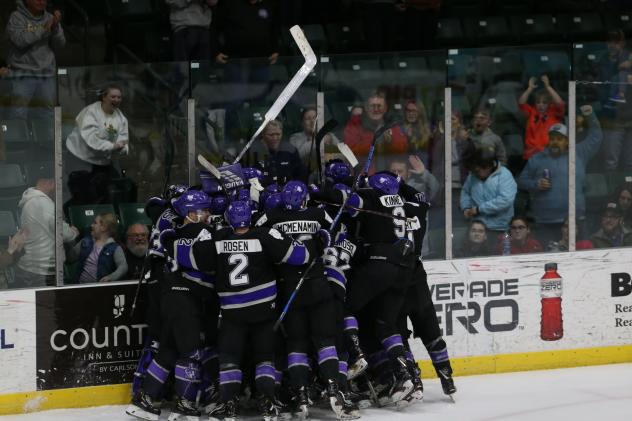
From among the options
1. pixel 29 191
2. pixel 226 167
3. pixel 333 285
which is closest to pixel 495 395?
pixel 333 285

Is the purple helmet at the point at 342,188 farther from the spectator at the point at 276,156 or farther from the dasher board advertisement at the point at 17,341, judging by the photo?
the dasher board advertisement at the point at 17,341

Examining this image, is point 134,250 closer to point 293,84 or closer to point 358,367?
point 293,84

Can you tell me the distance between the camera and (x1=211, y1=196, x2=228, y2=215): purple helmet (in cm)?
831

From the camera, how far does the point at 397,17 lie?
10.5m

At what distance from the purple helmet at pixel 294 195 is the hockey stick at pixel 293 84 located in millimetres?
635

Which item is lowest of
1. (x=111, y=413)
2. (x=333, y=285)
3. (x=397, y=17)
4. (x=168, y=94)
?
(x=111, y=413)

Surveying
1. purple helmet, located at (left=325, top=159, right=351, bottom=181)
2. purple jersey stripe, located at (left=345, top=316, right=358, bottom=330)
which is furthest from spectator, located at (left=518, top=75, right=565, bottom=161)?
purple jersey stripe, located at (left=345, top=316, right=358, bottom=330)

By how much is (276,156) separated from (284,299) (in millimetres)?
1078

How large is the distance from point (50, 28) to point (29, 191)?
122cm

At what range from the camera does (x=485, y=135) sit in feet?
30.4

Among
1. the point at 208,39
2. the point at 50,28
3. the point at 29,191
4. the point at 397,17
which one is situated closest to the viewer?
the point at 29,191

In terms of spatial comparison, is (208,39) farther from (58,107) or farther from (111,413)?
(111,413)

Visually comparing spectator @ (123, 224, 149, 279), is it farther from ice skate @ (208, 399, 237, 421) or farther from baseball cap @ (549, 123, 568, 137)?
baseball cap @ (549, 123, 568, 137)

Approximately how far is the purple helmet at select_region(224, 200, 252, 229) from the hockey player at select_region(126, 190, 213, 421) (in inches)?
6.8
